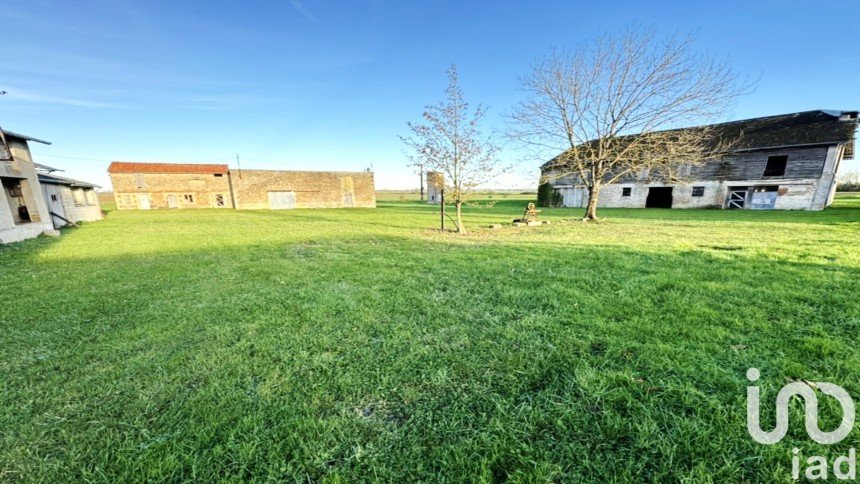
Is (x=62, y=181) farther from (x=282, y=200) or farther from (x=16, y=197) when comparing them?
(x=282, y=200)

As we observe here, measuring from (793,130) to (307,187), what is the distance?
43.7m

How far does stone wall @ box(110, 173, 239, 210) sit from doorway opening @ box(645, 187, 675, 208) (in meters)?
47.2

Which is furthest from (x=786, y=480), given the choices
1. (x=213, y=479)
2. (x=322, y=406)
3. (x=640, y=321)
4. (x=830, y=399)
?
(x=213, y=479)

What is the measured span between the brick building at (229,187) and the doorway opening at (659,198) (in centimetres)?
2975

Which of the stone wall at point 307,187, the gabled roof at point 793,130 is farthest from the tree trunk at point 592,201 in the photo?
the stone wall at point 307,187

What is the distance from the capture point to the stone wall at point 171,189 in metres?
36.5

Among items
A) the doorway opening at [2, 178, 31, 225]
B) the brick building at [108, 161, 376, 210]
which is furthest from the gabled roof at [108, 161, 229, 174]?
the doorway opening at [2, 178, 31, 225]

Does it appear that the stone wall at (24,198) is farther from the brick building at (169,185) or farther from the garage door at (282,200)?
the brick building at (169,185)

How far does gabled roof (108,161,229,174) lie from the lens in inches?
1439

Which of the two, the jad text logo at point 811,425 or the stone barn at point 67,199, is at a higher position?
the stone barn at point 67,199

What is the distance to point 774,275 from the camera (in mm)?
5105

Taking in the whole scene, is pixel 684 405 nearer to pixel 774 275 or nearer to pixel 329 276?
pixel 774 275

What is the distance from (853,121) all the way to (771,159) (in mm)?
4135

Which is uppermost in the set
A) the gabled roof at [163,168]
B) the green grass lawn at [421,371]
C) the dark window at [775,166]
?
the gabled roof at [163,168]
